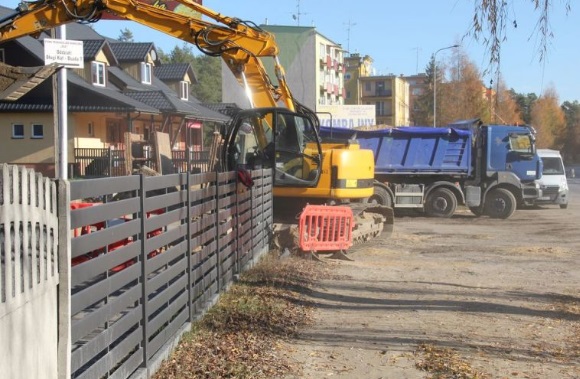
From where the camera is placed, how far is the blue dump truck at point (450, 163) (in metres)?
23.1

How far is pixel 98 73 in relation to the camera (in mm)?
37062

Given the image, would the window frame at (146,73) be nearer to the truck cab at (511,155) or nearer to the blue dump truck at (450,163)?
the blue dump truck at (450,163)

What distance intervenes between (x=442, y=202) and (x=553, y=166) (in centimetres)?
641

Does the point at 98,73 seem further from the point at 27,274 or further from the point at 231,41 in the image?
the point at 27,274

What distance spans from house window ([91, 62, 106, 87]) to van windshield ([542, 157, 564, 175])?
21585mm

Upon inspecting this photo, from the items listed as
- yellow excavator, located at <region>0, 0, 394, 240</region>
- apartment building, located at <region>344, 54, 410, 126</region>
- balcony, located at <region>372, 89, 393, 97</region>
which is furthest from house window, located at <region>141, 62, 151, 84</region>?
balcony, located at <region>372, 89, 393, 97</region>

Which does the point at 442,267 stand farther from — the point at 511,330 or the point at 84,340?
the point at 84,340

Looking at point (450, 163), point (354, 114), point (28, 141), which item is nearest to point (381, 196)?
point (450, 163)

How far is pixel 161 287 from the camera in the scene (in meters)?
6.29

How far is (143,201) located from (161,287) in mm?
1031

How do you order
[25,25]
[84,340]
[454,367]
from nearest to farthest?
1. [84,340]
2. [454,367]
3. [25,25]

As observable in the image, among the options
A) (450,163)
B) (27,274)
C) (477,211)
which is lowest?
(477,211)

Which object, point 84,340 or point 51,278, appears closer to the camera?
point 51,278

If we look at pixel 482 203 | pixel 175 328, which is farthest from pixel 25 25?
pixel 482 203
